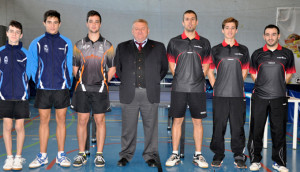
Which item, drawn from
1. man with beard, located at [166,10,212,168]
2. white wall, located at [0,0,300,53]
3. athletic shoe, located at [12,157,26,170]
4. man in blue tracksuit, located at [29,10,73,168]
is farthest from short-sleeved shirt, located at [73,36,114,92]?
white wall, located at [0,0,300,53]

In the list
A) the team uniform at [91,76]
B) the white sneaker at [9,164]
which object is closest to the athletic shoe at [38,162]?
the white sneaker at [9,164]

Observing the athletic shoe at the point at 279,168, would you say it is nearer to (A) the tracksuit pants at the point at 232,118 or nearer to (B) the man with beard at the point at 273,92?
(B) the man with beard at the point at 273,92

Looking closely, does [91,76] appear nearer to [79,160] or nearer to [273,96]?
[79,160]

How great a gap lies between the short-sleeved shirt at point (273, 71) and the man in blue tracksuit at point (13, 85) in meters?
2.97

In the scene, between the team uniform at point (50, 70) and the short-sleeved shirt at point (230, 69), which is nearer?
the team uniform at point (50, 70)

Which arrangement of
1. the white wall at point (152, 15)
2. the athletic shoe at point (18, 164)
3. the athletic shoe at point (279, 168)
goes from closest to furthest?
1. the athletic shoe at point (18, 164)
2. the athletic shoe at point (279, 168)
3. the white wall at point (152, 15)

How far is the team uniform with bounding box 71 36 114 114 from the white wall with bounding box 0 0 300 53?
742 centimetres

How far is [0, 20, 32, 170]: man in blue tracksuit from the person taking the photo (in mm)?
3668

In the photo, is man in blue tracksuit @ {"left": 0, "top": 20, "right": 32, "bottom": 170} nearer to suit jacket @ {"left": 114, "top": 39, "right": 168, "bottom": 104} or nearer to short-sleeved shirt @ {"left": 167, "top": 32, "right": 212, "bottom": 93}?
suit jacket @ {"left": 114, "top": 39, "right": 168, "bottom": 104}

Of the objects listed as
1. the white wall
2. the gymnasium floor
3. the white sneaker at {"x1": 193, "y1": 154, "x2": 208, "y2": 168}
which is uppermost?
the white wall

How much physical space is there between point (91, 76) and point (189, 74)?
1.27 meters

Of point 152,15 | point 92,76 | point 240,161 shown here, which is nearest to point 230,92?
point 240,161

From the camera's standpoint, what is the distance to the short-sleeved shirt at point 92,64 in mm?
3787

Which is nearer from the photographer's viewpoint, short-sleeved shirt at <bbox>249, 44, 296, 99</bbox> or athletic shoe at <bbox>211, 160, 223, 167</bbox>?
short-sleeved shirt at <bbox>249, 44, 296, 99</bbox>
